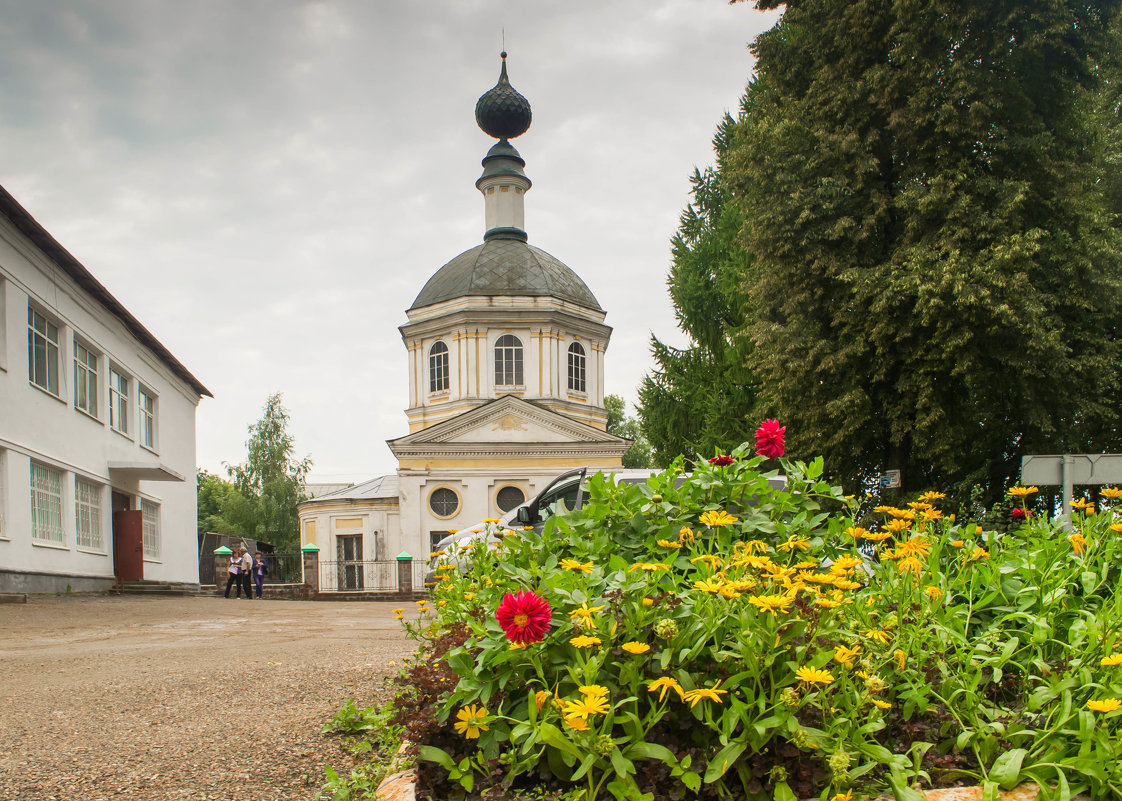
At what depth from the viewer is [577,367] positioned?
131 feet

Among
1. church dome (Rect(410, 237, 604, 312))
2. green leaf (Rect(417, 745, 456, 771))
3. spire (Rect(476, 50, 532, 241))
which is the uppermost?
spire (Rect(476, 50, 532, 241))

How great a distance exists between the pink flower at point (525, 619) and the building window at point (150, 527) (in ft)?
82.3

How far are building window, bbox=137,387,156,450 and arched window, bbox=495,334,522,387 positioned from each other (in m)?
15.3

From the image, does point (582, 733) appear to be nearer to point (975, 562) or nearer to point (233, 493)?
point (975, 562)

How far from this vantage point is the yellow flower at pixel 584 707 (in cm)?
233

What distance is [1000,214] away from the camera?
46.4 ft

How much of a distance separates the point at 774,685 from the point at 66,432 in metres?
20.4

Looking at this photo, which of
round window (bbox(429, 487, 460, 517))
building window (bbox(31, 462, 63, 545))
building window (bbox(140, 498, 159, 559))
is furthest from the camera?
round window (bbox(429, 487, 460, 517))

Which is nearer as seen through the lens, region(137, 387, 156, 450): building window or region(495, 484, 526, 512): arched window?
region(137, 387, 156, 450): building window

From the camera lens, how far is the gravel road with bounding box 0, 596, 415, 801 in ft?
11.4

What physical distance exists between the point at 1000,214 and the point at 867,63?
3748 millimetres

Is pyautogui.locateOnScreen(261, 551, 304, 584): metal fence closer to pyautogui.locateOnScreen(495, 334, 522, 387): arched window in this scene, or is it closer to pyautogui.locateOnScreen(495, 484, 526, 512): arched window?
pyautogui.locateOnScreen(495, 484, 526, 512): arched window

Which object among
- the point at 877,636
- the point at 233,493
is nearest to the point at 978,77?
the point at 877,636

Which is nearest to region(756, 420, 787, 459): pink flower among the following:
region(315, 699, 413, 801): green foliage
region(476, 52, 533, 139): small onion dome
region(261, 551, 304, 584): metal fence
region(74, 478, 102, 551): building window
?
region(315, 699, 413, 801): green foliage
